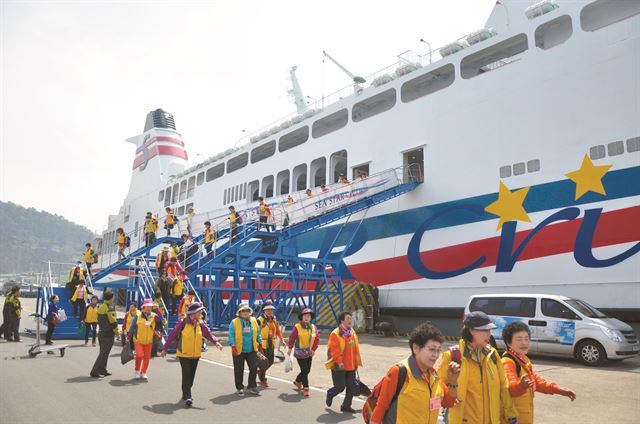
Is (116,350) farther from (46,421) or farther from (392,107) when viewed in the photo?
(392,107)

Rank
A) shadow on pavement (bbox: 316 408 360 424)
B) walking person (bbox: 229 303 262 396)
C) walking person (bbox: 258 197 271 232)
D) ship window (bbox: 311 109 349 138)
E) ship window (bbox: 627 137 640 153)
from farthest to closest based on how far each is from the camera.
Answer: ship window (bbox: 311 109 349 138) < walking person (bbox: 258 197 271 232) < ship window (bbox: 627 137 640 153) < walking person (bbox: 229 303 262 396) < shadow on pavement (bbox: 316 408 360 424)

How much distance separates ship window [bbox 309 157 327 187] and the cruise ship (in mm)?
110

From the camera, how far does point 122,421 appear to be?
5.26 meters

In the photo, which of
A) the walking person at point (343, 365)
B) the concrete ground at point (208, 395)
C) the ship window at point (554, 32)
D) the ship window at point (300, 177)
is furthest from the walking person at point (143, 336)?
the ship window at point (300, 177)

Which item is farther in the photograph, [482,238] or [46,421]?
[482,238]

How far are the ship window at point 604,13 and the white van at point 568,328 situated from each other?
7813 mm

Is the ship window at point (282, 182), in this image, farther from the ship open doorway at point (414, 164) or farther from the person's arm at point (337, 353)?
the person's arm at point (337, 353)

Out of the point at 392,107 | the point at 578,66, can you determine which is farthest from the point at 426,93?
the point at 578,66

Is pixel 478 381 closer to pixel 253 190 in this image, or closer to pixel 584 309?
pixel 584 309

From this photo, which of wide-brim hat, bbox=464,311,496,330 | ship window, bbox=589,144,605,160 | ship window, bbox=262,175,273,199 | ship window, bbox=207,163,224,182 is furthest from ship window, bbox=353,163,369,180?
wide-brim hat, bbox=464,311,496,330

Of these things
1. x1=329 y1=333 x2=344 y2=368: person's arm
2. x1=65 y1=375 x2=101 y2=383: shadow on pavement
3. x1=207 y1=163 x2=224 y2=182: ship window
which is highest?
x1=207 y1=163 x2=224 y2=182: ship window

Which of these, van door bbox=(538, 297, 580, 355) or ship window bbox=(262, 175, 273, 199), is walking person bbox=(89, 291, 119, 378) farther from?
ship window bbox=(262, 175, 273, 199)

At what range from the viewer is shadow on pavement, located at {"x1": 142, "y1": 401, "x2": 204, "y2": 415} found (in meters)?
5.78

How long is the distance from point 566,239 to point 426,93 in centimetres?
766
